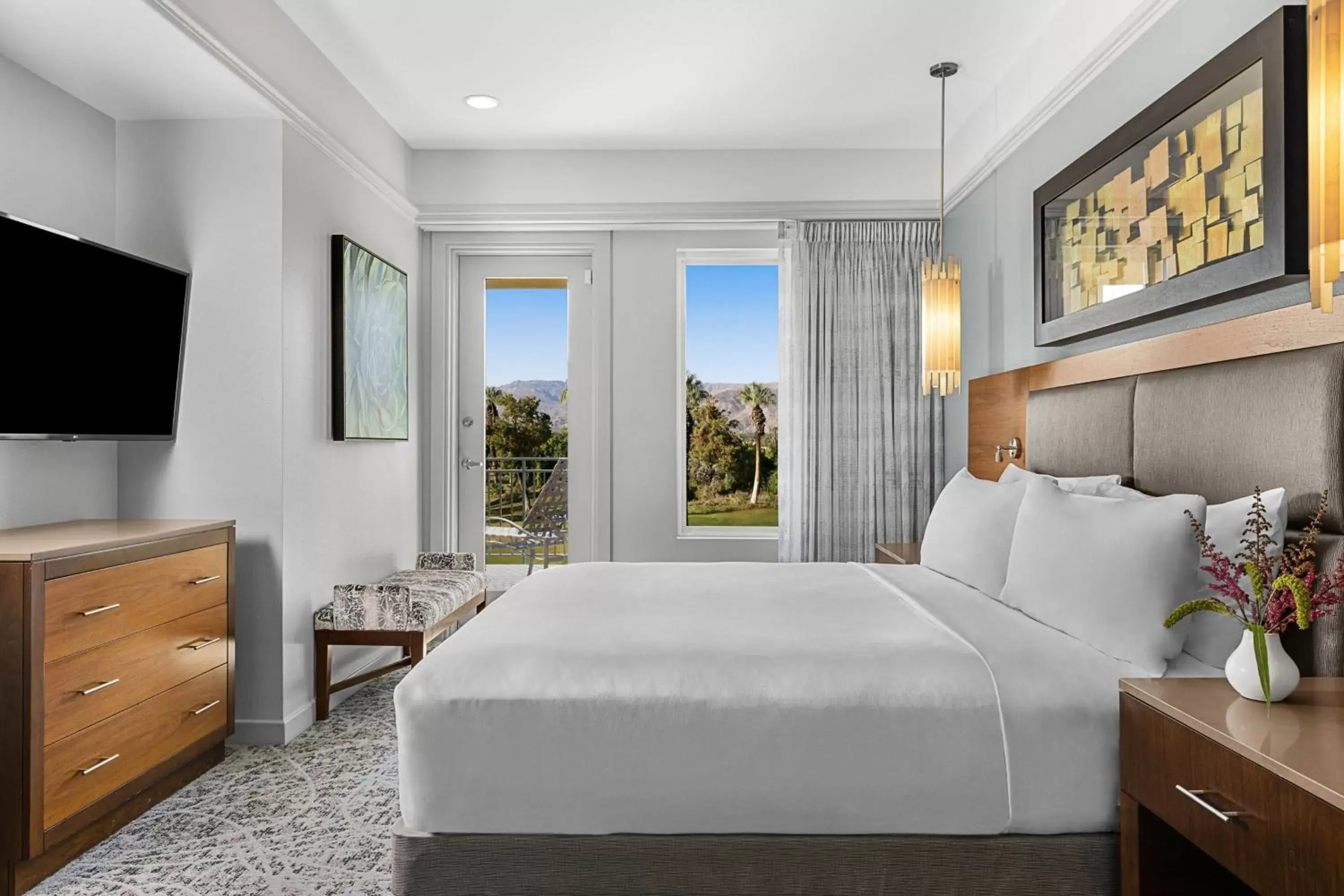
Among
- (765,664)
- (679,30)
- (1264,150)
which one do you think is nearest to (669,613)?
(765,664)

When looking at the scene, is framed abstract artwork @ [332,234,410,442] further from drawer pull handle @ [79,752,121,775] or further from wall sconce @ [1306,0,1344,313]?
wall sconce @ [1306,0,1344,313]

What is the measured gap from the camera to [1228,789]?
124 cm

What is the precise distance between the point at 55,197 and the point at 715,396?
322 centimetres

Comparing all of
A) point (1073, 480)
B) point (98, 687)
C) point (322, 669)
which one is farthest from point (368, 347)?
point (1073, 480)

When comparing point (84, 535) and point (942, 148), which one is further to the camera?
point (942, 148)

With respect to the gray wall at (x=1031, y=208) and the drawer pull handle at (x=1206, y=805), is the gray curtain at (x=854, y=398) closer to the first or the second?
the gray wall at (x=1031, y=208)

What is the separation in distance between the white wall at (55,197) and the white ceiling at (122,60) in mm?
87

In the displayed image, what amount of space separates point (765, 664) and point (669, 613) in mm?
512

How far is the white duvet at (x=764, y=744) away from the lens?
1.66m

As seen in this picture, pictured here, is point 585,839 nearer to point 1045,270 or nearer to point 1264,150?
point 1264,150

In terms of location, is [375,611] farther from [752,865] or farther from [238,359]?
[752,865]

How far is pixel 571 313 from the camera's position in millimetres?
4891

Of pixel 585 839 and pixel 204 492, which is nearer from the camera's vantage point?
pixel 585 839

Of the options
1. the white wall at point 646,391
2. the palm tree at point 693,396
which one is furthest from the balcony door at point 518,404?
the palm tree at point 693,396
